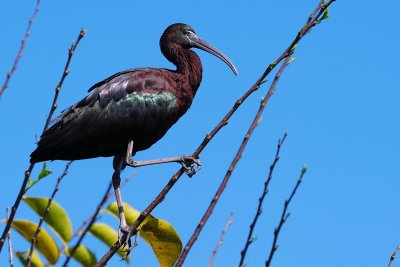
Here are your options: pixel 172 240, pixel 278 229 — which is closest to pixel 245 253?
pixel 278 229

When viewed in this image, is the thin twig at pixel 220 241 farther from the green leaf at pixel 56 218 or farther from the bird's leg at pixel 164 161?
the bird's leg at pixel 164 161

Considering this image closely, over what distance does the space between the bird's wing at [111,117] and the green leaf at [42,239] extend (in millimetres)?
2625

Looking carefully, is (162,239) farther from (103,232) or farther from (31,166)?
(31,166)

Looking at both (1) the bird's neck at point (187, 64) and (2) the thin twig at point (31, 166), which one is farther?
(1) the bird's neck at point (187, 64)

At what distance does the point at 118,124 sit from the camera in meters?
6.87

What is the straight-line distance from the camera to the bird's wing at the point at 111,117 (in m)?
6.80

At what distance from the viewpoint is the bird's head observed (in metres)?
8.00

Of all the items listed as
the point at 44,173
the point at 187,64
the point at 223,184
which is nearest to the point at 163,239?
the point at 44,173

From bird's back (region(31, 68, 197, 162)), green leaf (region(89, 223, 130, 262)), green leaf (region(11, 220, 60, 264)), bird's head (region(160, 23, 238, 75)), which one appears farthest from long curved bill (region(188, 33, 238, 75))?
green leaf (region(11, 220, 60, 264))

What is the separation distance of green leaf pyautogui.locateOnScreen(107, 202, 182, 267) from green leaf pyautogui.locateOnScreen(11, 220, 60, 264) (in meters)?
0.43

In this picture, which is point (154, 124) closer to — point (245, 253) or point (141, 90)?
point (141, 90)

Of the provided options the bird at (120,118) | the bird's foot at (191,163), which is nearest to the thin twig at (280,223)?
the bird's foot at (191,163)

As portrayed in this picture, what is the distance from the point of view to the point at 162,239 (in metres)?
4.41

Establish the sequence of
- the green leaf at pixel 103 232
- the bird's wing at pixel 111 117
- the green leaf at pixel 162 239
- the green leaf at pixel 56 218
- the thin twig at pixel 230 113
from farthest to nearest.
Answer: the bird's wing at pixel 111 117
the green leaf at pixel 103 232
the green leaf at pixel 162 239
the green leaf at pixel 56 218
the thin twig at pixel 230 113
